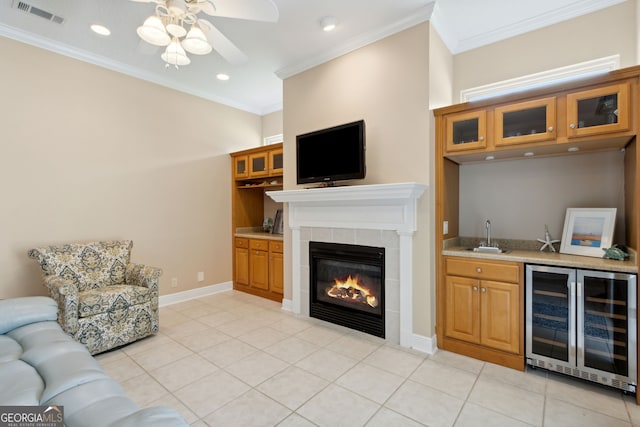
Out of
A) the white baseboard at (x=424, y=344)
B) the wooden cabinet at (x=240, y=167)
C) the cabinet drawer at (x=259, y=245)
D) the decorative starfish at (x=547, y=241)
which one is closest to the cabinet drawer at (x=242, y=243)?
the cabinet drawer at (x=259, y=245)

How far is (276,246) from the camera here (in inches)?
169

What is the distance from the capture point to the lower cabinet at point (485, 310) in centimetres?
245

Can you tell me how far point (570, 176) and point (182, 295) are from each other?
486cm

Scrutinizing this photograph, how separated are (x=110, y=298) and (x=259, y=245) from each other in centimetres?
→ 207

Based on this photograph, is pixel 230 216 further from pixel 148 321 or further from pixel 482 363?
pixel 482 363

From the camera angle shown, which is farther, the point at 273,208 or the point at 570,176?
the point at 273,208

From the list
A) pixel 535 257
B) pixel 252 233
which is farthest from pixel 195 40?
pixel 252 233

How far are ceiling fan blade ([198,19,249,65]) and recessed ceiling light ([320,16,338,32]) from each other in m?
1.02

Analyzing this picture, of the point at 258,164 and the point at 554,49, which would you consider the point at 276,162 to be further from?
the point at 554,49

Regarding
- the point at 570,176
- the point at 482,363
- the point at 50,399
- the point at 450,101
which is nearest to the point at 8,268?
the point at 50,399

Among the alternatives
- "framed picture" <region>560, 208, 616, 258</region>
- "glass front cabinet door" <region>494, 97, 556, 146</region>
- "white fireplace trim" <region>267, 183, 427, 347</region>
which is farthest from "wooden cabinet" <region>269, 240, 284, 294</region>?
"framed picture" <region>560, 208, 616, 258</region>

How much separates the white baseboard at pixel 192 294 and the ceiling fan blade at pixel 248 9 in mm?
Result: 3702

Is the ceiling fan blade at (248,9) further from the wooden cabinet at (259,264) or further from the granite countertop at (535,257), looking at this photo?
the wooden cabinet at (259,264)

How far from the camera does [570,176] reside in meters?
2.70
